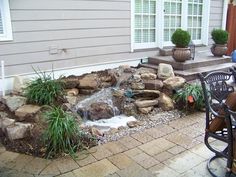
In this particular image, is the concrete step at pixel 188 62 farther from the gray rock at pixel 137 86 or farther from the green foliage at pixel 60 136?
the green foliage at pixel 60 136

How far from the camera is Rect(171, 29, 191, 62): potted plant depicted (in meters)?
4.84

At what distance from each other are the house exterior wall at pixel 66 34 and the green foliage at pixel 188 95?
1.74 meters

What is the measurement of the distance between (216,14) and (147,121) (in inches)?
191

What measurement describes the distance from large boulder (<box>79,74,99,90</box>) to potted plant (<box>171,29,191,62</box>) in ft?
5.75

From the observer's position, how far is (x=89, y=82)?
4.26 metres

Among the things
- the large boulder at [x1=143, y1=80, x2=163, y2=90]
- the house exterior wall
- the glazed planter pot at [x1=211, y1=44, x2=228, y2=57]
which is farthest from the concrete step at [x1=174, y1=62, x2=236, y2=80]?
the house exterior wall

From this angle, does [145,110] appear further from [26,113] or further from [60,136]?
[26,113]

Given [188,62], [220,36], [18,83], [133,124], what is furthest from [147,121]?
[220,36]

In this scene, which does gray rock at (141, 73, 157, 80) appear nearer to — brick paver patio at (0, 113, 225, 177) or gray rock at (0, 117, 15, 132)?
brick paver patio at (0, 113, 225, 177)

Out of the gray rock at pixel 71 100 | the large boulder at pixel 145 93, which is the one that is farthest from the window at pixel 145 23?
the gray rock at pixel 71 100

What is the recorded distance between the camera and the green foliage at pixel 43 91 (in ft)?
11.2

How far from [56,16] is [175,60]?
2.52m

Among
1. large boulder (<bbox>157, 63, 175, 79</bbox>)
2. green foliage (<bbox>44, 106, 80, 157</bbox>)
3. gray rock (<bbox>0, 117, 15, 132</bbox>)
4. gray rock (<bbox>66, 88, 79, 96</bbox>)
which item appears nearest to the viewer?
green foliage (<bbox>44, 106, 80, 157</bbox>)

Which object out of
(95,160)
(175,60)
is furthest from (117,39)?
(95,160)
